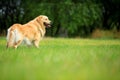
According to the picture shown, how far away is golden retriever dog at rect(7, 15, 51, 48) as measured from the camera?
12531mm

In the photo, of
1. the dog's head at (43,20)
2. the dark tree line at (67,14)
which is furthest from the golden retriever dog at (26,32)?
the dark tree line at (67,14)

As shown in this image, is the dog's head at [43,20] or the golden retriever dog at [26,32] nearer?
the golden retriever dog at [26,32]

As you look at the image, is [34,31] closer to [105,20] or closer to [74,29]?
[74,29]

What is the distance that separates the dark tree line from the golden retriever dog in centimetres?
1560

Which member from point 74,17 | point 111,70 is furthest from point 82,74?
point 74,17

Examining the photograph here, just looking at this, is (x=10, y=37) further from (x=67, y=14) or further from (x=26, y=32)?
(x=67, y=14)

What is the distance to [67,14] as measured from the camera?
99.0 ft

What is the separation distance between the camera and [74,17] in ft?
98.9

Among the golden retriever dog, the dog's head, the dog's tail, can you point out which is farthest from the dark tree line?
the dog's tail

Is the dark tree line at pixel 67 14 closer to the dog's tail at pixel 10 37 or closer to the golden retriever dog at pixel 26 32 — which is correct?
the golden retriever dog at pixel 26 32

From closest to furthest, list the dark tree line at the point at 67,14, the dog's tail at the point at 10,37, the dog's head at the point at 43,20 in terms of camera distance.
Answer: the dog's tail at the point at 10,37 → the dog's head at the point at 43,20 → the dark tree line at the point at 67,14

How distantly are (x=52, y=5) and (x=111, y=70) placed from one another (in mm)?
24275

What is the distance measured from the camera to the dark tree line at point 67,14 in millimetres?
30125

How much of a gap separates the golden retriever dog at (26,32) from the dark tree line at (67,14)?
1560cm
